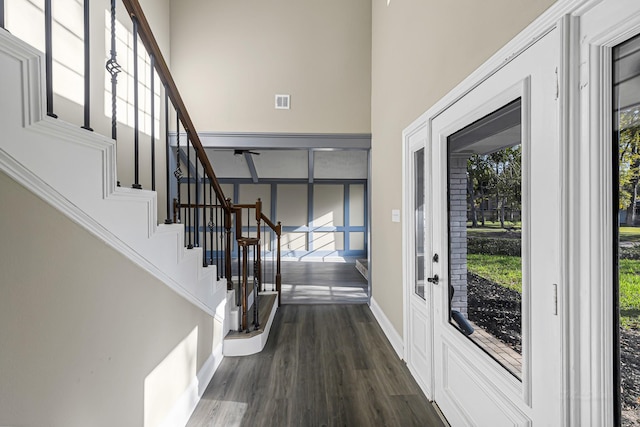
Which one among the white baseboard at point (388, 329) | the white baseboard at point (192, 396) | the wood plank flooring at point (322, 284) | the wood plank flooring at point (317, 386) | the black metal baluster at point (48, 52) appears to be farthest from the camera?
the wood plank flooring at point (322, 284)

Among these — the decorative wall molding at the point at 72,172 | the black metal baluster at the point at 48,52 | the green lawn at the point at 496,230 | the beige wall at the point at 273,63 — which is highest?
the beige wall at the point at 273,63

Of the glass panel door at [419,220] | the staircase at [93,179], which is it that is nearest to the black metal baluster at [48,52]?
the staircase at [93,179]

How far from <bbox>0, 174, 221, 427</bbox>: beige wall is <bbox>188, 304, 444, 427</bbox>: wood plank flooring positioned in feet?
1.91

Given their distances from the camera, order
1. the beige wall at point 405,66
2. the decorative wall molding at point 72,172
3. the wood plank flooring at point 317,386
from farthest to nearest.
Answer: the wood plank flooring at point 317,386 < the beige wall at point 405,66 < the decorative wall molding at point 72,172

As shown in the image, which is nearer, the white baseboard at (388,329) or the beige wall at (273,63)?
the white baseboard at (388,329)

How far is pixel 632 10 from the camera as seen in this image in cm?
85

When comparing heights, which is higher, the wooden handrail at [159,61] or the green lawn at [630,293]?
the wooden handrail at [159,61]

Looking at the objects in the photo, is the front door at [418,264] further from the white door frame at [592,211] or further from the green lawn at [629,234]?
the green lawn at [629,234]

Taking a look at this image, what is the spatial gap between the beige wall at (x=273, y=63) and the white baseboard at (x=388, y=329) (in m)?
2.35

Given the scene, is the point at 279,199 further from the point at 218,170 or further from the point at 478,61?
the point at 478,61

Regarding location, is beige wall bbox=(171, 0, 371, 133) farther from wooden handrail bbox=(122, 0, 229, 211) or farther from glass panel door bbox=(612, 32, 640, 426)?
glass panel door bbox=(612, 32, 640, 426)

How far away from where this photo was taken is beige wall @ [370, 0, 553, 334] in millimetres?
1463

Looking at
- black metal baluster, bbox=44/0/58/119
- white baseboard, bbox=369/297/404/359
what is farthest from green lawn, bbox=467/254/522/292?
black metal baluster, bbox=44/0/58/119

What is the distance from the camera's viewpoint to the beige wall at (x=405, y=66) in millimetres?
1463
